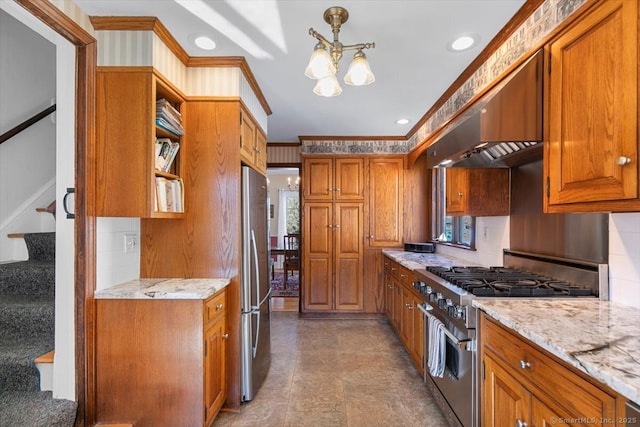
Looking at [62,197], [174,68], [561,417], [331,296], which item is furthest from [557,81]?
[331,296]

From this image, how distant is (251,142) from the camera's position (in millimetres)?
2574

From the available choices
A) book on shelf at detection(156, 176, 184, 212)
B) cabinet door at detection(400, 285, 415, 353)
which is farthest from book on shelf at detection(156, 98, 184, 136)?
cabinet door at detection(400, 285, 415, 353)

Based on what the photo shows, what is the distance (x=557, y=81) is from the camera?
4.68 ft

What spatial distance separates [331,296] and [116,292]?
285 cm

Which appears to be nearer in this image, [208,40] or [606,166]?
[606,166]

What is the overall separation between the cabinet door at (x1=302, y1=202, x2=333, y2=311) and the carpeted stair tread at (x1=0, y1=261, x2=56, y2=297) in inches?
104

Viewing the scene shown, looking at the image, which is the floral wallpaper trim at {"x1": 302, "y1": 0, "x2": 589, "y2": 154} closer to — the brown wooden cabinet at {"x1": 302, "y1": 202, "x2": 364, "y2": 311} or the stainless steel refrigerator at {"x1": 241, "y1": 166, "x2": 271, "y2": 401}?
the brown wooden cabinet at {"x1": 302, "y1": 202, "x2": 364, "y2": 311}

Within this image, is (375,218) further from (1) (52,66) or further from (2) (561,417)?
(1) (52,66)

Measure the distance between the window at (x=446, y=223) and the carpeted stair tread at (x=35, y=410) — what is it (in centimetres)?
309

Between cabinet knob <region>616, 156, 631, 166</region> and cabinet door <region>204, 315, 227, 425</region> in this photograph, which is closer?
cabinet knob <region>616, 156, 631, 166</region>

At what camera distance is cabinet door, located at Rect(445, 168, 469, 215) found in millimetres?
2420

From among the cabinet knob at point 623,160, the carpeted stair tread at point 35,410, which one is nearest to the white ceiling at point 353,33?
the cabinet knob at point 623,160

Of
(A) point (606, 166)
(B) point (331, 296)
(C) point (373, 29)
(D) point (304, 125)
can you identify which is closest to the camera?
(A) point (606, 166)

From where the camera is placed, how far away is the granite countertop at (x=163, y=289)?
1.74 m
